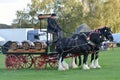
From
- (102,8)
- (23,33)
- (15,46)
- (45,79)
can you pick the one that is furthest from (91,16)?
(45,79)

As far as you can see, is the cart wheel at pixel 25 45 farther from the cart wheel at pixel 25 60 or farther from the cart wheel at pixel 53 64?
the cart wheel at pixel 53 64

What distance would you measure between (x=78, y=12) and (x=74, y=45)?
56209 mm

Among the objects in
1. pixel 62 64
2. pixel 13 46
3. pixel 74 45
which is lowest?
pixel 62 64

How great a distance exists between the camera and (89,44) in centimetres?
2264

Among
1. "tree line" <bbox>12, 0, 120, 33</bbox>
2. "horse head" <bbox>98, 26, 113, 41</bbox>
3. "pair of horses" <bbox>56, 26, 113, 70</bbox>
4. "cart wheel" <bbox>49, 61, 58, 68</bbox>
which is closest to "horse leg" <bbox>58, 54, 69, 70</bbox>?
"pair of horses" <bbox>56, 26, 113, 70</bbox>

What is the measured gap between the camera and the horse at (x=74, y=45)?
22562mm

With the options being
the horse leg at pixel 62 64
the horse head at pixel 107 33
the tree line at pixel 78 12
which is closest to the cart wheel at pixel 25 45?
the horse leg at pixel 62 64

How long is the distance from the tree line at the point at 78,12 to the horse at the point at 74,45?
51976mm

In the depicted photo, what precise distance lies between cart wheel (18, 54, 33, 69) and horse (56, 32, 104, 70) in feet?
5.19

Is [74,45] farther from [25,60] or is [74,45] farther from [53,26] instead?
[25,60]

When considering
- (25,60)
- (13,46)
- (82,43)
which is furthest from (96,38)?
(13,46)

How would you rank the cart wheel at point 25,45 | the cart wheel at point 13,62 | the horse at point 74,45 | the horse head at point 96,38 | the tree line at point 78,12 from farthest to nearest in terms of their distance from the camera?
the tree line at point 78,12 → the cart wheel at point 13,62 → the cart wheel at point 25,45 → the horse head at point 96,38 → the horse at point 74,45

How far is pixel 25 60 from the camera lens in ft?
76.3

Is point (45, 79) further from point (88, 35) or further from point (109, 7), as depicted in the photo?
point (109, 7)
